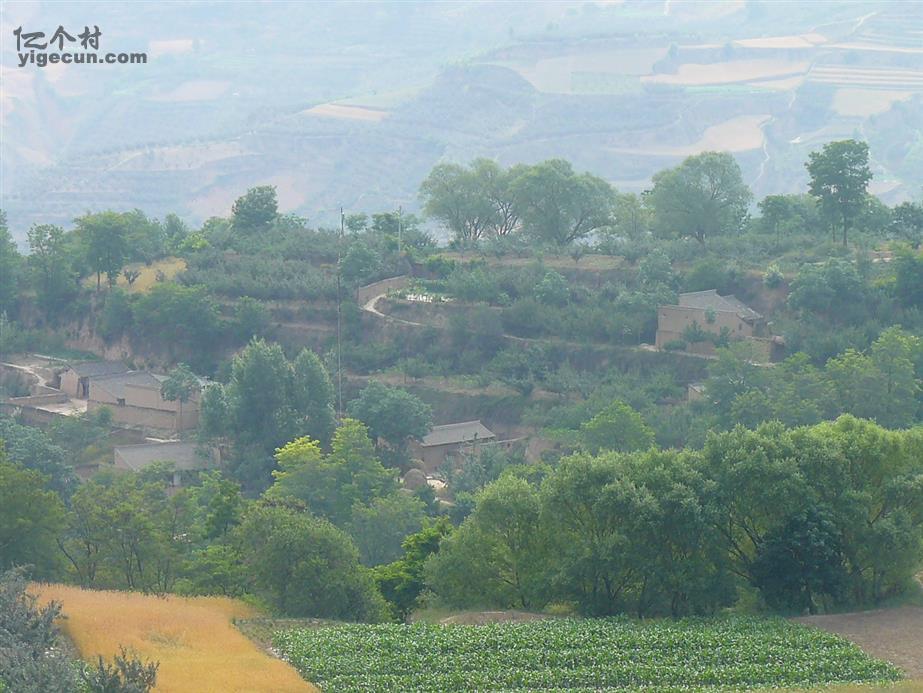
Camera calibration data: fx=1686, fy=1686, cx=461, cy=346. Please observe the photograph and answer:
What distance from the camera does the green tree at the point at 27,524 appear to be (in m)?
27.9

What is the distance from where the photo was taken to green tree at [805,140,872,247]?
51750 millimetres

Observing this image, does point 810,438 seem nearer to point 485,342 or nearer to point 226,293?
point 485,342

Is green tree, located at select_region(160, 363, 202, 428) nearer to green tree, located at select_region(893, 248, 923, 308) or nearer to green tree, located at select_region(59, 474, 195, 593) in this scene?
green tree, located at select_region(59, 474, 195, 593)

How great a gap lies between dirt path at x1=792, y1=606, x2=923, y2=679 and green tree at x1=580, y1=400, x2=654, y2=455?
589 inches

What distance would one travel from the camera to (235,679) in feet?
69.2

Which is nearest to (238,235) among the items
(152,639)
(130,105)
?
Result: (152,639)

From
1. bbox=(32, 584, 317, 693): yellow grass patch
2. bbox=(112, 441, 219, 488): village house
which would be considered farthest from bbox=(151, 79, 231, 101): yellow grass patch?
bbox=(32, 584, 317, 693): yellow grass patch

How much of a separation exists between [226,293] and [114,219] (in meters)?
4.68

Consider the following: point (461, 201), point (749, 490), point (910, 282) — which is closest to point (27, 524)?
point (749, 490)

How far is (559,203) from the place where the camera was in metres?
59.2

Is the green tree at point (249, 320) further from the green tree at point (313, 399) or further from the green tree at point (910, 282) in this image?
the green tree at point (910, 282)

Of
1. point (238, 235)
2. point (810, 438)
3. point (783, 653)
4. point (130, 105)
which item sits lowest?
point (783, 653)

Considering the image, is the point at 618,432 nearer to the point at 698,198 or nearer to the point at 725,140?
the point at 698,198

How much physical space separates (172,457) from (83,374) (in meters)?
9.13
